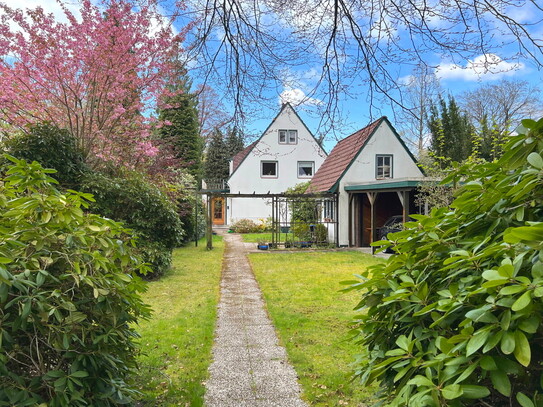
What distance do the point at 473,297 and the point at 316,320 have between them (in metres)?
4.86

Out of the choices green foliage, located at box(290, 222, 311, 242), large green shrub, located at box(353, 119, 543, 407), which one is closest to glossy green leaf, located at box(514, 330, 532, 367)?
large green shrub, located at box(353, 119, 543, 407)

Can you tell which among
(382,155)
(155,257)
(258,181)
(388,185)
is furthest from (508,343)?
(258,181)

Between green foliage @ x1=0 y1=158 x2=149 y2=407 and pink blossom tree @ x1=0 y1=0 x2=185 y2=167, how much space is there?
20.6 feet

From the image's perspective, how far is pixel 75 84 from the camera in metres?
8.23

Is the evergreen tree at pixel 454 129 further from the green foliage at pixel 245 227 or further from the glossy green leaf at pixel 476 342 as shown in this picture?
the glossy green leaf at pixel 476 342

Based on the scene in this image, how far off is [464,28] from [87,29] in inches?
313

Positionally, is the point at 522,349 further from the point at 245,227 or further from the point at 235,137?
the point at 245,227

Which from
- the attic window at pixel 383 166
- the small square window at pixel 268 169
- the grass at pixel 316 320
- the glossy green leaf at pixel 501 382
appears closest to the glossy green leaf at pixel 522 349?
the glossy green leaf at pixel 501 382

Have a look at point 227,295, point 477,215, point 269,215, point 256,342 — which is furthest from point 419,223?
point 269,215

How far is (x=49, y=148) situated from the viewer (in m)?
7.43

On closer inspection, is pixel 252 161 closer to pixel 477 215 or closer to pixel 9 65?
pixel 9 65

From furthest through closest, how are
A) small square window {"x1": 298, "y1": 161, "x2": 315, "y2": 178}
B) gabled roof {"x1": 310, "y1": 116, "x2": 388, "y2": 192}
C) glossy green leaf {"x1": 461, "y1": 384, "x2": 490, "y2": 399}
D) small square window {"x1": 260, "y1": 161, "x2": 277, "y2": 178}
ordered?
small square window {"x1": 298, "y1": 161, "x2": 315, "y2": 178} → small square window {"x1": 260, "y1": 161, "x2": 277, "y2": 178} → gabled roof {"x1": 310, "y1": 116, "x2": 388, "y2": 192} → glossy green leaf {"x1": 461, "y1": 384, "x2": 490, "y2": 399}

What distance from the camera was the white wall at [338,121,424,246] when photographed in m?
16.1

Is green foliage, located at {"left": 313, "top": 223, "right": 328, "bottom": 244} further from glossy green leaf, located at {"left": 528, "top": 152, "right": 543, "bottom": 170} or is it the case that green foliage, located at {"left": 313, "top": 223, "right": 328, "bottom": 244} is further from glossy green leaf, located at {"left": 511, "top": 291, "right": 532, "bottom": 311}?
glossy green leaf, located at {"left": 511, "top": 291, "right": 532, "bottom": 311}
